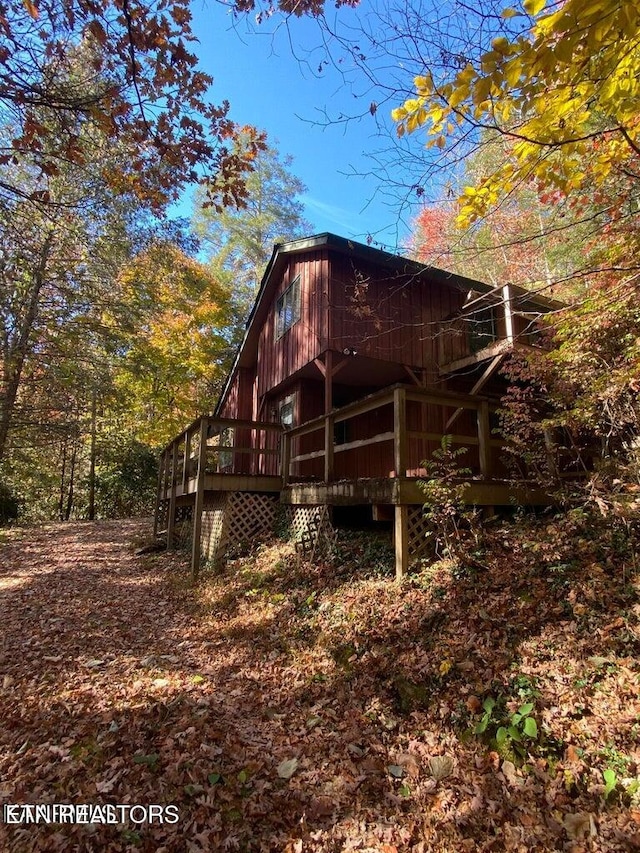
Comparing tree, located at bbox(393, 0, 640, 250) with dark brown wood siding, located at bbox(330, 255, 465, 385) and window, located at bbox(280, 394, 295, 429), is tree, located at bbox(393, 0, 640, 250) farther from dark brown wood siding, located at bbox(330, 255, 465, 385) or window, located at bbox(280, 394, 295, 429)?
window, located at bbox(280, 394, 295, 429)

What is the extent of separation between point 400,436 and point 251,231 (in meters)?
23.0

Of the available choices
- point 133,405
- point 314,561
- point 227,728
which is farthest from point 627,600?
point 133,405

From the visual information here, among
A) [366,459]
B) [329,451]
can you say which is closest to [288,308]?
[366,459]

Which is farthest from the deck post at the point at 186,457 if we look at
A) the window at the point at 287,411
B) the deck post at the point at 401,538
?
the deck post at the point at 401,538

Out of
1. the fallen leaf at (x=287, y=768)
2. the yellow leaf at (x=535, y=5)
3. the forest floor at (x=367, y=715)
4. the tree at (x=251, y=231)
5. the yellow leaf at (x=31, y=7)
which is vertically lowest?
the fallen leaf at (x=287, y=768)

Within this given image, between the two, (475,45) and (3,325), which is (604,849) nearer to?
(475,45)

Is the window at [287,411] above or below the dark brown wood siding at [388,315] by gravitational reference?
below

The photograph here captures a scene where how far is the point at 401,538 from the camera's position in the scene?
18.4 ft

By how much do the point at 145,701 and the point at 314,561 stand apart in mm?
3351

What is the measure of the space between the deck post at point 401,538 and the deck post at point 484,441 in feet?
4.47

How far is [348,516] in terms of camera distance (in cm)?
990

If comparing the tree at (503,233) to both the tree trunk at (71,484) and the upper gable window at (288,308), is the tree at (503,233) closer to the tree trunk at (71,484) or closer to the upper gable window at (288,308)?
the upper gable window at (288,308)

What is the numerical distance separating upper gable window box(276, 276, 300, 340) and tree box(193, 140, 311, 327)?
12891 mm

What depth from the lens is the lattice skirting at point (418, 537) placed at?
5.70m
